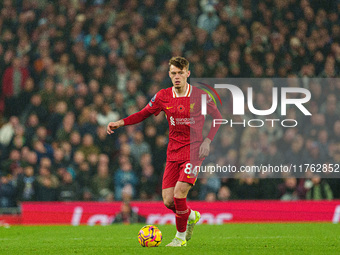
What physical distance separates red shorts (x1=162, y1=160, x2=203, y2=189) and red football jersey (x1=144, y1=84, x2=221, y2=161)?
0.07 m

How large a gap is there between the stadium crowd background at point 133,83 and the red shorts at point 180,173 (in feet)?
17.0

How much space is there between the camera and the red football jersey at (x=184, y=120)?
7.54 metres

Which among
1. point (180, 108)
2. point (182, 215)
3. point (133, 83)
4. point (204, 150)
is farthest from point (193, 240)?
point (133, 83)

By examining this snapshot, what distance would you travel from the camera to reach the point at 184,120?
24.7ft

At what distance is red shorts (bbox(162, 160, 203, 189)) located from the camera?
746 centimetres

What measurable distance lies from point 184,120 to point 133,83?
24.7 feet

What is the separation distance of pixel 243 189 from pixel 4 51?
7360mm

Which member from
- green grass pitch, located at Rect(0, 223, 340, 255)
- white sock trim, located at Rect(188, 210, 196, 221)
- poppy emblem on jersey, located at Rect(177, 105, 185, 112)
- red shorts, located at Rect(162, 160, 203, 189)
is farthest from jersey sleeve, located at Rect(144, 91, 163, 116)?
green grass pitch, located at Rect(0, 223, 340, 255)

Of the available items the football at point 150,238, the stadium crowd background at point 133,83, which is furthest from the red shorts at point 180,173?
the stadium crowd background at point 133,83

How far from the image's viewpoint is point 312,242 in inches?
320

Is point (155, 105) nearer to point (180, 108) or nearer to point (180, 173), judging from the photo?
point (180, 108)

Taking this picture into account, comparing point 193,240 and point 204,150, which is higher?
point 204,150

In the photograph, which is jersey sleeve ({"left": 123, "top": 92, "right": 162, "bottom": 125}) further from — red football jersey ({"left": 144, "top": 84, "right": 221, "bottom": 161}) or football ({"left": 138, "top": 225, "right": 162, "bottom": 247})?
football ({"left": 138, "top": 225, "right": 162, "bottom": 247})

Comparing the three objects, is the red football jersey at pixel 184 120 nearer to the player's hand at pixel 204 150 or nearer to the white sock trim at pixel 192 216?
the player's hand at pixel 204 150
